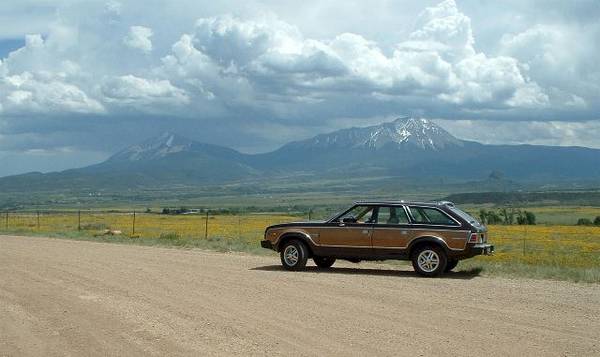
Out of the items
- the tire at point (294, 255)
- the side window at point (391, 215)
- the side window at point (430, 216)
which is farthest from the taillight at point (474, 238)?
the tire at point (294, 255)

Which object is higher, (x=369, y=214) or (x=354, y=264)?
(x=369, y=214)

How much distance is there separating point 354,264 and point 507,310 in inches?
327

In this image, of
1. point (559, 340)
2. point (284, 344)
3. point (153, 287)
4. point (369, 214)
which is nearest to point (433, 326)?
point (559, 340)

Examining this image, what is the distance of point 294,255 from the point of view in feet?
62.9

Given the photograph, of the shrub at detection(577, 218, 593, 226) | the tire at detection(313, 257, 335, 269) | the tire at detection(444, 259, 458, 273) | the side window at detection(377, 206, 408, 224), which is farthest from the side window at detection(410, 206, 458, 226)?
the shrub at detection(577, 218, 593, 226)

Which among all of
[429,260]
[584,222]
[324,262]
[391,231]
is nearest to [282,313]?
[429,260]

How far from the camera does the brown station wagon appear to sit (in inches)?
699

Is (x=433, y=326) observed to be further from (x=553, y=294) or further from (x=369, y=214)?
(x=369, y=214)

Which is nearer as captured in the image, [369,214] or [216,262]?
[369,214]

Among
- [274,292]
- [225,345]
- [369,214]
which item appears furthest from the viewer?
[369,214]

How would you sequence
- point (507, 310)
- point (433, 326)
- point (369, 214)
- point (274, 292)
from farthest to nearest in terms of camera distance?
point (369, 214) → point (274, 292) → point (507, 310) → point (433, 326)

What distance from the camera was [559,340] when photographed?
10.6 metres

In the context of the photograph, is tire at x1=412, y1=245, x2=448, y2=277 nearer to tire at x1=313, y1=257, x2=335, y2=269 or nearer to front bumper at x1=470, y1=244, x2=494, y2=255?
front bumper at x1=470, y1=244, x2=494, y2=255

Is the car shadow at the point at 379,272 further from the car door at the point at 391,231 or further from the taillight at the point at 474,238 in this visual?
the taillight at the point at 474,238
